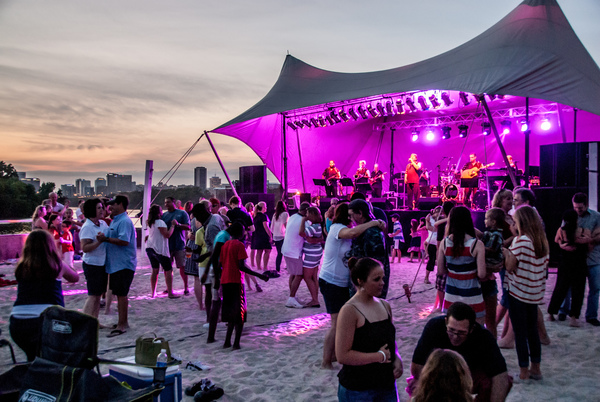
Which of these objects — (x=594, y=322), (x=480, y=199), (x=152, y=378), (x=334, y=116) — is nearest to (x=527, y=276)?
(x=594, y=322)

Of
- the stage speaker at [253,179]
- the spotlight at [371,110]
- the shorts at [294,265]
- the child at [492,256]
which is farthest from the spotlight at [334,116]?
the child at [492,256]

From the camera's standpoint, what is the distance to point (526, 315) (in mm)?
3752

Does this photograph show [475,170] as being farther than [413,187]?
No

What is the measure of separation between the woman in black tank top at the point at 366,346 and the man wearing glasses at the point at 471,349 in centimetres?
15

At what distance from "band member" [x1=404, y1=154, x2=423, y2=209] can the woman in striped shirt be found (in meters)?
11.2

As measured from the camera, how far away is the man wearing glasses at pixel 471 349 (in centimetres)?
233

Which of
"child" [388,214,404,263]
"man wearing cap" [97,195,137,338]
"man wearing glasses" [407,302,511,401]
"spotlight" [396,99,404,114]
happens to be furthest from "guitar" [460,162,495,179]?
"man wearing glasses" [407,302,511,401]

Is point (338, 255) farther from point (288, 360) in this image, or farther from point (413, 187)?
point (413, 187)

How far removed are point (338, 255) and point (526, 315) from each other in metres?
1.65

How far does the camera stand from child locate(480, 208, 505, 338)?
12.5 ft

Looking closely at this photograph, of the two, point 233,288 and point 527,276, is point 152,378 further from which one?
point 527,276

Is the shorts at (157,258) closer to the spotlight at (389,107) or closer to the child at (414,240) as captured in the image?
the child at (414,240)

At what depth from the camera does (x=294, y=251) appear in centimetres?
655

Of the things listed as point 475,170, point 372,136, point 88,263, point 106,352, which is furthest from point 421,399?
point 372,136
